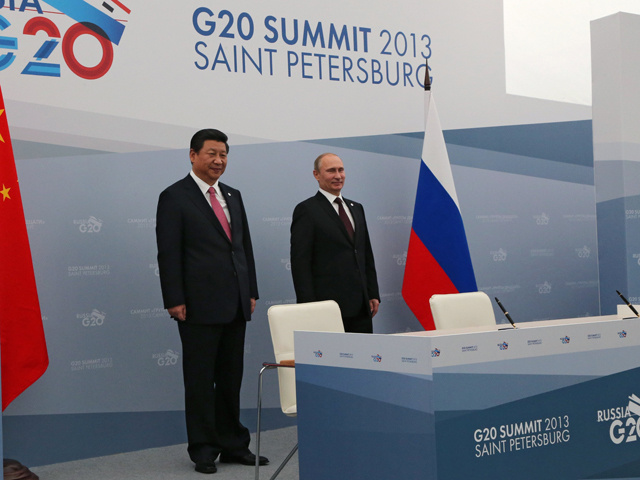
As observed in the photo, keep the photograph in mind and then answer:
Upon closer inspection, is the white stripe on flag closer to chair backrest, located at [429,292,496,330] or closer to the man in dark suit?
the man in dark suit

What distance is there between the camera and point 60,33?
13.9 ft

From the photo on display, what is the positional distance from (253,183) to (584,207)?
10.5 ft

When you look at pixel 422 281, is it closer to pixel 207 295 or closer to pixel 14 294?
pixel 207 295

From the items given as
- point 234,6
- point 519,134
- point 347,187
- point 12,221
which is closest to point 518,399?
point 12,221

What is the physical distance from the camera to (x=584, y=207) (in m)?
6.40

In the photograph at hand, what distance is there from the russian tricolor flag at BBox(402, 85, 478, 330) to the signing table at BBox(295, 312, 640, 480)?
8.06ft

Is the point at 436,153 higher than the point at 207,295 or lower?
higher

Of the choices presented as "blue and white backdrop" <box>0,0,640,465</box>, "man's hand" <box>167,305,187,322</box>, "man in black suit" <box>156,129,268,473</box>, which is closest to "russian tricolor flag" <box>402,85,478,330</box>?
"blue and white backdrop" <box>0,0,640,465</box>

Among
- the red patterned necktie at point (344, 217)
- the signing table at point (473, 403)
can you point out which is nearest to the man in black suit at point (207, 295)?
the red patterned necktie at point (344, 217)

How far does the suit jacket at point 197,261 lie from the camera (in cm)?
383

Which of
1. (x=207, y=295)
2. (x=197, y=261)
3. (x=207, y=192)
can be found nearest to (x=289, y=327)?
(x=207, y=295)

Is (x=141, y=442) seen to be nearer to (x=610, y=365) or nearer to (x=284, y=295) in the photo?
(x=284, y=295)

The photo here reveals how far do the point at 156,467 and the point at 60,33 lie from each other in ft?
8.46

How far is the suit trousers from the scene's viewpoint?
3.85 meters
